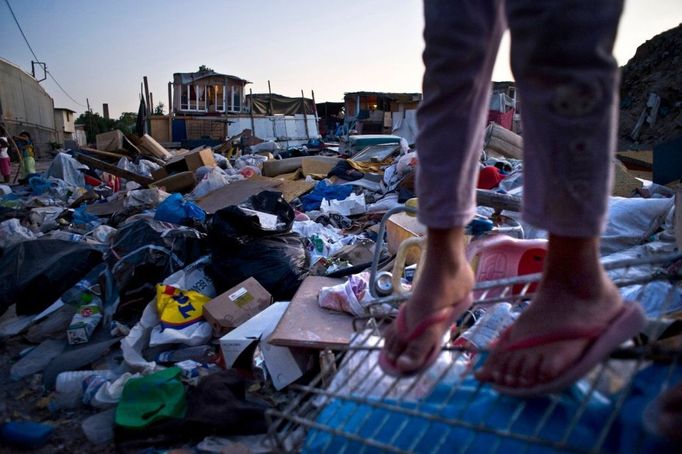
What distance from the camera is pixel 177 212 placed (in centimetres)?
403

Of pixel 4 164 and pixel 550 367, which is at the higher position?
pixel 550 367

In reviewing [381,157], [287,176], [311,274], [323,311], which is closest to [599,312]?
[323,311]

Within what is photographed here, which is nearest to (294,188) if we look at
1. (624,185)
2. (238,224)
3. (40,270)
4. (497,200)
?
(238,224)

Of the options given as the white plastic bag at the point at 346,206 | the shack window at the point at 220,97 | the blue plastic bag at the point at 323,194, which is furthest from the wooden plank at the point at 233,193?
the shack window at the point at 220,97

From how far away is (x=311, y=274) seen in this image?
311cm

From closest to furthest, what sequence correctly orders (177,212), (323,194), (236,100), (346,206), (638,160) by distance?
(177,212) < (346,206) < (638,160) < (323,194) < (236,100)

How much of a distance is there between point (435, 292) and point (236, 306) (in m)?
1.89

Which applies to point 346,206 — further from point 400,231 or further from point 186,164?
point 186,164

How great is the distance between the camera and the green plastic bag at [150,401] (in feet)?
6.20

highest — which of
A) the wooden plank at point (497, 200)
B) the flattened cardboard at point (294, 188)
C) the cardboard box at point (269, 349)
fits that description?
the wooden plank at point (497, 200)

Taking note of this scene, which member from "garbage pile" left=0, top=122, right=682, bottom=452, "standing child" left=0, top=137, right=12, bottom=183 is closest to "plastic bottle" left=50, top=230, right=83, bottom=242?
"garbage pile" left=0, top=122, right=682, bottom=452

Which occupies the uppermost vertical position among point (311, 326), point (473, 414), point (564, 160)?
point (564, 160)

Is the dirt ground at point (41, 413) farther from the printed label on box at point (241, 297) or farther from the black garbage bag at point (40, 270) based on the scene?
the printed label on box at point (241, 297)

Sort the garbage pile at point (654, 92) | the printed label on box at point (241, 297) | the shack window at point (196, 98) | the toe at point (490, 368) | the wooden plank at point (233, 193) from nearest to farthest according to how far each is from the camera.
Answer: the toe at point (490, 368), the printed label on box at point (241, 297), the wooden plank at point (233, 193), the garbage pile at point (654, 92), the shack window at point (196, 98)
